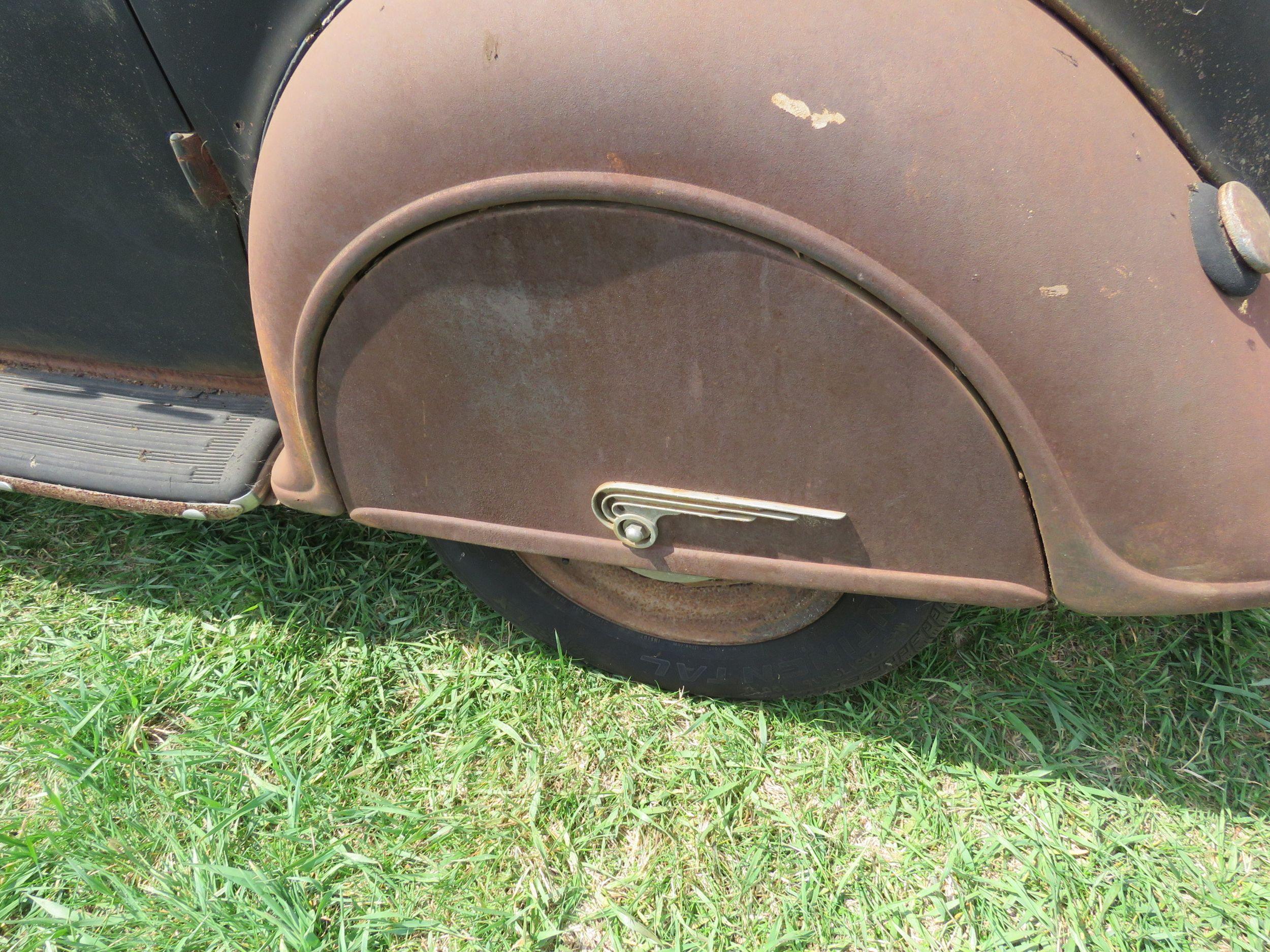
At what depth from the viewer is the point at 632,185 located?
91 centimetres

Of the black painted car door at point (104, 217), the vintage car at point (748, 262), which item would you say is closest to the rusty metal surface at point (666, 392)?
the vintage car at point (748, 262)

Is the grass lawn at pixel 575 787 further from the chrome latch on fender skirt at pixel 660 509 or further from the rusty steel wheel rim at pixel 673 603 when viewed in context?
the chrome latch on fender skirt at pixel 660 509

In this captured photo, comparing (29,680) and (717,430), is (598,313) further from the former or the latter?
(29,680)

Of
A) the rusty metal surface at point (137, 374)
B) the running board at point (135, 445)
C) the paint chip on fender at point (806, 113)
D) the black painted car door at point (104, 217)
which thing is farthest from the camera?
the rusty metal surface at point (137, 374)

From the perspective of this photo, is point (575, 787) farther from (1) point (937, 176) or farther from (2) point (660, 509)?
(1) point (937, 176)

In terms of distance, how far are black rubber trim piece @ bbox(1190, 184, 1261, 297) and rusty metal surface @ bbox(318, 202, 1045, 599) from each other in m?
0.29

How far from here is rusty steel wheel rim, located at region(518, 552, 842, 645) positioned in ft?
4.92

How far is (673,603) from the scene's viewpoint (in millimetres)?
1567

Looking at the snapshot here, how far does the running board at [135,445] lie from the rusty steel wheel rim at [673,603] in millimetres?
509

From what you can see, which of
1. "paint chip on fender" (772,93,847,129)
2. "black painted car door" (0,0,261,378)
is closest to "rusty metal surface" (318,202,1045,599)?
"paint chip on fender" (772,93,847,129)

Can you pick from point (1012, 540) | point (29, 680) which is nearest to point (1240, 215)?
point (1012, 540)

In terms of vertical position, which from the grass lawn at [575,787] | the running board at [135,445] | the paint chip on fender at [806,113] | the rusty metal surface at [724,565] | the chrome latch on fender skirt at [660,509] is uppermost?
the paint chip on fender at [806,113]

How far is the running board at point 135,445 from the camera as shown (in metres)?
1.42

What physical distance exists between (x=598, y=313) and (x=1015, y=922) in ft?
3.65
